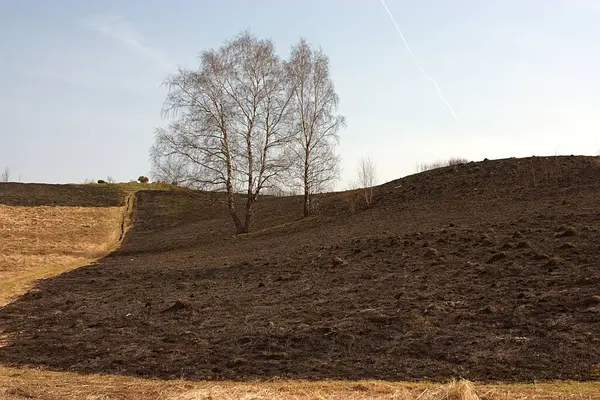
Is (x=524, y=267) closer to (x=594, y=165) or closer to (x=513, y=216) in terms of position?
(x=513, y=216)

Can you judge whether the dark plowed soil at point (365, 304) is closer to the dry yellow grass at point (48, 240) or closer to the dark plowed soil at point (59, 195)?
the dry yellow grass at point (48, 240)

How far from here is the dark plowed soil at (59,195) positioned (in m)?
43.5

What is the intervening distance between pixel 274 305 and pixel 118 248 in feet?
65.0

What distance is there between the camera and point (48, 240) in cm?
2656

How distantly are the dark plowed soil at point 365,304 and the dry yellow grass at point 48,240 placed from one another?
1464 millimetres

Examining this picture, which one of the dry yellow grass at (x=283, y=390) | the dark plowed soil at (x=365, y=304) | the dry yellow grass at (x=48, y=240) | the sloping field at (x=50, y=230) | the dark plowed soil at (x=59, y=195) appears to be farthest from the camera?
the dark plowed soil at (x=59, y=195)

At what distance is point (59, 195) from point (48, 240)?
2501cm

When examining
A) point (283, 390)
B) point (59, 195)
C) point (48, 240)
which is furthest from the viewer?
point (59, 195)

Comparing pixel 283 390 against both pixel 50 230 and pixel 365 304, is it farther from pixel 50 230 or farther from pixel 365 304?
pixel 50 230

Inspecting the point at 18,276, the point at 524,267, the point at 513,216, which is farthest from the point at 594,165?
the point at 18,276

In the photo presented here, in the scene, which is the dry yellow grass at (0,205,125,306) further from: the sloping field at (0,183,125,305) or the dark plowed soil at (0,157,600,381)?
the dark plowed soil at (0,157,600,381)

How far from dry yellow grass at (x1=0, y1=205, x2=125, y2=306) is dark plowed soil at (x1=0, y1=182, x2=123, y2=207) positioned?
3.69 metres

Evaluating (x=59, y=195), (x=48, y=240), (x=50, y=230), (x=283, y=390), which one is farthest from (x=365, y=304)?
(x=59, y=195)

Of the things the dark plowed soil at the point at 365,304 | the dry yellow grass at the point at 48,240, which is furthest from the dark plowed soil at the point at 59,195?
the dark plowed soil at the point at 365,304
